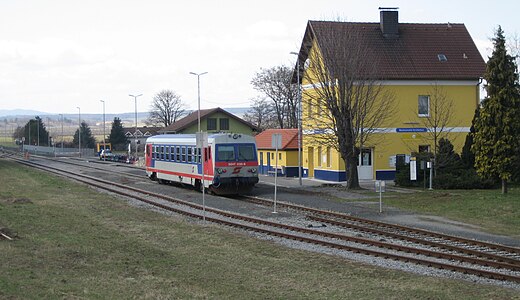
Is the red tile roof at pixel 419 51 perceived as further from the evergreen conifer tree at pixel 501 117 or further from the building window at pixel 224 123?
the building window at pixel 224 123

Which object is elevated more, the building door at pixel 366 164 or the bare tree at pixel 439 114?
the bare tree at pixel 439 114

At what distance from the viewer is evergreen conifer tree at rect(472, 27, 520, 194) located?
29016 millimetres

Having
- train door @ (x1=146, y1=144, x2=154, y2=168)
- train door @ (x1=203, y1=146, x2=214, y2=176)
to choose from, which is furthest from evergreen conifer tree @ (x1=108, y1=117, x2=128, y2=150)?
train door @ (x1=203, y1=146, x2=214, y2=176)

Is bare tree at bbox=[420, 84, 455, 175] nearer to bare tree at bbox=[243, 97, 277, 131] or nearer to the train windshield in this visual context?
the train windshield

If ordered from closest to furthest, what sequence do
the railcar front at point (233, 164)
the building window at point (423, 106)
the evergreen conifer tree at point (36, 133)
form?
1. the railcar front at point (233, 164)
2. the building window at point (423, 106)
3. the evergreen conifer tree at point (36, 133)

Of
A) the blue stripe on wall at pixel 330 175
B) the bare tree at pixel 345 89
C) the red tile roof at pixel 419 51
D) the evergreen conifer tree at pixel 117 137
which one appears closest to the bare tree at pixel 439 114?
the red tile roof at pixel 419 51

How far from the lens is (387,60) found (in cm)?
4250

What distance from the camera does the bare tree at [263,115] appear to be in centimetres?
7781

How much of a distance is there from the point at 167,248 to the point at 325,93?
19.8 m

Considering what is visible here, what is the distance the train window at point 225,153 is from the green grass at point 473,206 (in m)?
6.89

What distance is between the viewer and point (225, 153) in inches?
1227

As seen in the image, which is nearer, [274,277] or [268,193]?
[274,277]

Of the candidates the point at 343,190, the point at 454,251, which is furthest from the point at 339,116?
the point at 454,251

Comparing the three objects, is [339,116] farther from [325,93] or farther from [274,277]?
[274,277]
